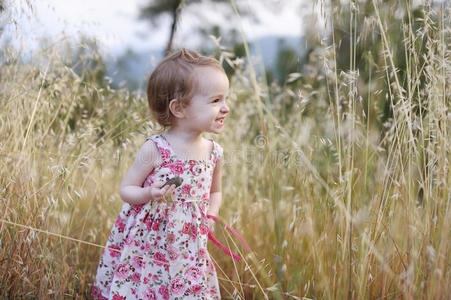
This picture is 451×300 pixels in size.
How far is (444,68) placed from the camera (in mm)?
1617

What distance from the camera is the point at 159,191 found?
161cm

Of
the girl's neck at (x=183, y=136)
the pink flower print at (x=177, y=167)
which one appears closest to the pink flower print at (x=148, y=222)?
the pink flower print at (x=177, y=167)

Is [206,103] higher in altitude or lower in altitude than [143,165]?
higher

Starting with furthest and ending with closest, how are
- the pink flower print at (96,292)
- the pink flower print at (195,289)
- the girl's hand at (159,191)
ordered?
the pink flower print at (96,292) < the pink flower print at (195,289) < the girl's hand at (159,191)

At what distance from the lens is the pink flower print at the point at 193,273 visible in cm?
172

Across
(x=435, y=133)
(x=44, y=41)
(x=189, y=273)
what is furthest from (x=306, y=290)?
(x=44, y=41)

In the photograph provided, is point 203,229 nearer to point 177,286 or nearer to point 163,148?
point 177,286

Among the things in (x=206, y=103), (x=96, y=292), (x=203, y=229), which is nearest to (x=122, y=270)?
(x=96, y=292)

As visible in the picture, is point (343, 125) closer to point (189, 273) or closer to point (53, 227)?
point (189, 273)

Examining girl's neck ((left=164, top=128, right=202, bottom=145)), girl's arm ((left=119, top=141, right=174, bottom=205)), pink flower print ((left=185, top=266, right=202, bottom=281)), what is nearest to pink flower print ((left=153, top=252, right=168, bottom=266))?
pink flower print ((left=185, top=266, right=202, bottom=281))

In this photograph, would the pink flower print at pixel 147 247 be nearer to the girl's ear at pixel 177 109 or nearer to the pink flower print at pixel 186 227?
the pink flower print at pixel 186 227

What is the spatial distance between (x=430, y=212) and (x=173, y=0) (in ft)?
33.5

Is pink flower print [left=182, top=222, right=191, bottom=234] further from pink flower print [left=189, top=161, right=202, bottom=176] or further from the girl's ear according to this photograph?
the girl's ear

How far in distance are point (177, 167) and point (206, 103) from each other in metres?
0.29
